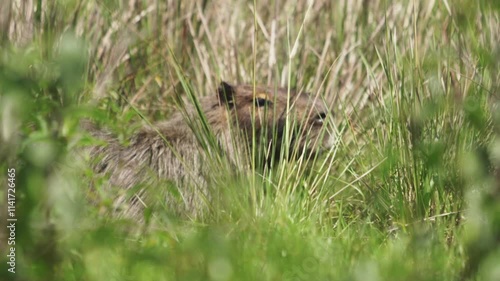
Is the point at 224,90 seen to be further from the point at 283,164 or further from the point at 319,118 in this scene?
the point at 283,164

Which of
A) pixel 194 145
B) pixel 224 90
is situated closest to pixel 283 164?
pixel 194 145

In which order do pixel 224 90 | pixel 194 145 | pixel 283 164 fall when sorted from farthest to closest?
pixel 224 90, pixel 194 145, pixel 283 164

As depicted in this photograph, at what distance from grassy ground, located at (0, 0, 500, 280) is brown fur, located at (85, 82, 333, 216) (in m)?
0.13

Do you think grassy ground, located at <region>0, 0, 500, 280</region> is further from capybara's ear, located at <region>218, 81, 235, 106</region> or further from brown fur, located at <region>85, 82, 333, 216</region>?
capybara's ear, located at <region>218, 81, 235, 106</region>

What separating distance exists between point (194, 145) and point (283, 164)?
2.53ft

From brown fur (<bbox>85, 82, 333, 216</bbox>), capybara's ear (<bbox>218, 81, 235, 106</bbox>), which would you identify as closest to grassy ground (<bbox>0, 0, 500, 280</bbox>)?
brown fur (<bbox>85, 82, 333, 216</bbox>)

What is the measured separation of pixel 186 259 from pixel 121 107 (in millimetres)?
2468

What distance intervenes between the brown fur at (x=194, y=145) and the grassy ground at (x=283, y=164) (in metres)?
0.13

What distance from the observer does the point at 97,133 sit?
4285mm

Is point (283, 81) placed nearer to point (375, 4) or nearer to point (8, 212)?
point (375, 4)

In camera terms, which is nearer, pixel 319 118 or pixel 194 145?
pixel 194 145

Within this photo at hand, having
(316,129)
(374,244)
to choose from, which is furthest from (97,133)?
(374,244)

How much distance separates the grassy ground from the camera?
7.12 feet

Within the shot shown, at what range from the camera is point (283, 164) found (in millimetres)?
3617
